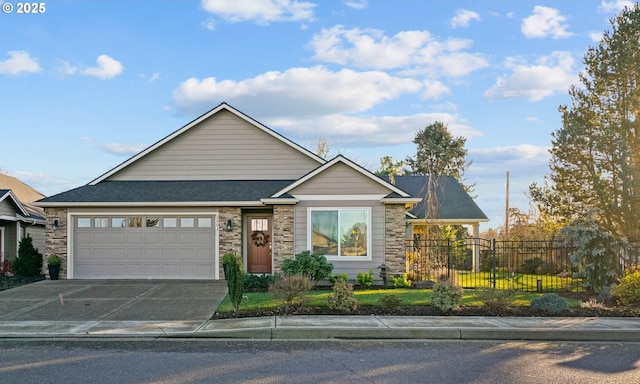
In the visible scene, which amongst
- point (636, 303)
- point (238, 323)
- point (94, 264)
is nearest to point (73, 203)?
point (94, 264)

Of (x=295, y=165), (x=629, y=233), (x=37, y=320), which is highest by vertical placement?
(x=295, y=165)

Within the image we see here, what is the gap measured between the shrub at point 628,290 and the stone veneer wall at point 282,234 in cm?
897

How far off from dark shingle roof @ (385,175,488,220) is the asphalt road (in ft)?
50.4

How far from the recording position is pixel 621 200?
19547 millimetres

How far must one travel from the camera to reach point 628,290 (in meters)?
13.0

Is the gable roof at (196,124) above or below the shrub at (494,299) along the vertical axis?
above

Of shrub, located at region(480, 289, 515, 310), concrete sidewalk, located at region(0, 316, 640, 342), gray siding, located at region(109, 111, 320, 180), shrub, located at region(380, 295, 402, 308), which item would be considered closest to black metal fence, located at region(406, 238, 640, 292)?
shrub, located at region(480, 289, 515, 310)

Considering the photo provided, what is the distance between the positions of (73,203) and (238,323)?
10.3m

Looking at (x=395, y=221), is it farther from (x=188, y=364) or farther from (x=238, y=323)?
(x=188, y=364)

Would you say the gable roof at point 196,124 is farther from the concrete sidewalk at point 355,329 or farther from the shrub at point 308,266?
the concrete sidewalk at point 355,329

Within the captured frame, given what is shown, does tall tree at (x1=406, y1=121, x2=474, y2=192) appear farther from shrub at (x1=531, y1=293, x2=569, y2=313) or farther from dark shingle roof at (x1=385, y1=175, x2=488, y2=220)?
shrub at (x1=531, y1=293, x2=569, y2=313)

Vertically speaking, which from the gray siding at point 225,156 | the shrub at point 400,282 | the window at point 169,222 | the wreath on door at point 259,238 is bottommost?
the shrub at point 400,282

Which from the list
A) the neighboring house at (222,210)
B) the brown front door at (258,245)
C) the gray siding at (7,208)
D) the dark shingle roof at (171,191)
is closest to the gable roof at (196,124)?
the neighboring house at (222,210)

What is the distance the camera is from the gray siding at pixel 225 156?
69.3ft
